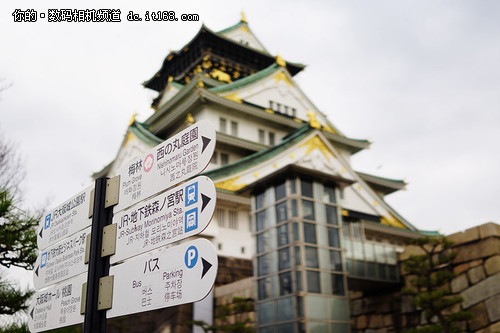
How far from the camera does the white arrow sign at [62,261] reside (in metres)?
4.56

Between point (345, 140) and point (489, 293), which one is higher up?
point (345, 140)

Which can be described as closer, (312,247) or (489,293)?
(489,293)

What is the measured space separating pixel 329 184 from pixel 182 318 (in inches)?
298

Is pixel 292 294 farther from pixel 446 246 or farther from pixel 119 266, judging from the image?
pixel 119 266

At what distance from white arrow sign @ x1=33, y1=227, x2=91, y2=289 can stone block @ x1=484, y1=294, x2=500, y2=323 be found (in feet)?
38.5

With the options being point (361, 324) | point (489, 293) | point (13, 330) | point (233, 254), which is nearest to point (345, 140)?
point (233, 254)

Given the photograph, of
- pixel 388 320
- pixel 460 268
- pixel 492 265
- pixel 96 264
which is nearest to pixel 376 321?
pixel 388 320

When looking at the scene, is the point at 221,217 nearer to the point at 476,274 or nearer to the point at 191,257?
the point at 476,274

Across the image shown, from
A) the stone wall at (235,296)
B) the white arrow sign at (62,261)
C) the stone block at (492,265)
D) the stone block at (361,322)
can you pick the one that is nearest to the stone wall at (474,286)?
the stone block at (492,265)

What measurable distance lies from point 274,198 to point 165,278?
13660mm

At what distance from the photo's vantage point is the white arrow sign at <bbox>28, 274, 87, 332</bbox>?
14.4 feet

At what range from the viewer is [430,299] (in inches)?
521

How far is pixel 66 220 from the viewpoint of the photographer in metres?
5.03

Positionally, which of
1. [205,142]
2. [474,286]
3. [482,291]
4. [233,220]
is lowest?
[205,142]
